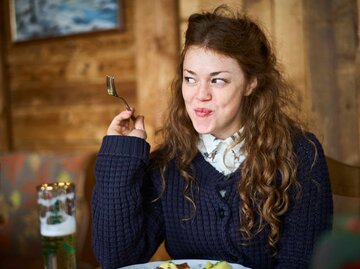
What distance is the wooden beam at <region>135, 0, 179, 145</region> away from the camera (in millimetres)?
2594

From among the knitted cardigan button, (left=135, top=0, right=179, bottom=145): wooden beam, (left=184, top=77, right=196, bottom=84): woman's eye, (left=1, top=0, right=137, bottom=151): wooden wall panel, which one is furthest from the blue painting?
the knitted cardigan button

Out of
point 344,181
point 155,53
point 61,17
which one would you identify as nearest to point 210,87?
point 344,181

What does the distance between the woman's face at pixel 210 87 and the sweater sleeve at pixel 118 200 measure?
16 cm

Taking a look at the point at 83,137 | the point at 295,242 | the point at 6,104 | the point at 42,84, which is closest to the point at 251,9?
the point at 295,242

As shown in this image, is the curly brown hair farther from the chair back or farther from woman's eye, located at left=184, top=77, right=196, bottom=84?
the chair back

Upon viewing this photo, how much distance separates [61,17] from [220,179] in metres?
2.41

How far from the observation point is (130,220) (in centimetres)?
124

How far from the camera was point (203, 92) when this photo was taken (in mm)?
1229

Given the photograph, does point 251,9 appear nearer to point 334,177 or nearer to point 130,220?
point 334,177

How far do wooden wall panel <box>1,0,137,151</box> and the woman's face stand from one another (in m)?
1.90

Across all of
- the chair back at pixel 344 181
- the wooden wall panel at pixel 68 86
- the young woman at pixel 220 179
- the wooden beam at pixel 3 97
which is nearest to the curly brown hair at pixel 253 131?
the young woman at pixel 220 179

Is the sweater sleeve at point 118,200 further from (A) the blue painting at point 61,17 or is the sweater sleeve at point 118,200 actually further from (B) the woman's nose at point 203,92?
(A) the blue painting at point 61,17

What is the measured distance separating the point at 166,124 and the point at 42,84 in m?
2.34

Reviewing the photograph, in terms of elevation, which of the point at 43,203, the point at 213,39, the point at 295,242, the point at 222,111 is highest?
the point at 213,39
